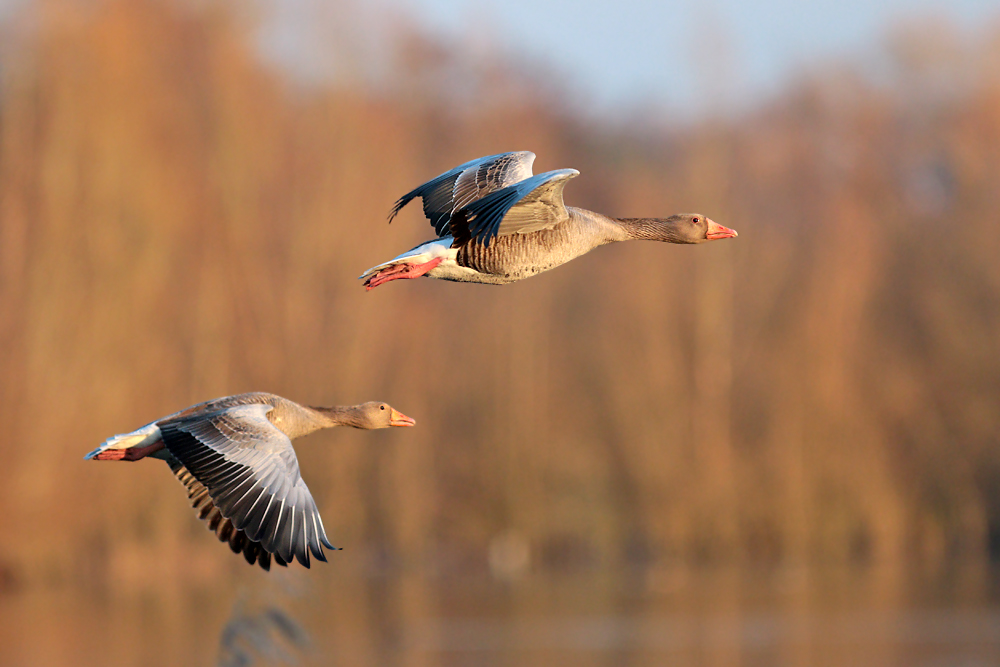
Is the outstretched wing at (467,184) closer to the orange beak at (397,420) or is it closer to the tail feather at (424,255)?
the tail feather at (424,255)

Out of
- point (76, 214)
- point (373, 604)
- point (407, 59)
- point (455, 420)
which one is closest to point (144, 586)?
point (373, 604)

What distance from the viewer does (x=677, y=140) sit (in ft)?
122

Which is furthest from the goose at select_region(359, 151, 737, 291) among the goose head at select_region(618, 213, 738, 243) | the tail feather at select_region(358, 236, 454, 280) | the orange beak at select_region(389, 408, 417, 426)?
the orange beak at select_region(389, 408, 417, 426)

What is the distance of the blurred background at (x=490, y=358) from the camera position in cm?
2481

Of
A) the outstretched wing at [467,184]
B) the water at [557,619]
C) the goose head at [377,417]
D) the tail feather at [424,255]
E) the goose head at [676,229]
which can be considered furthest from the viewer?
the water at [557,619]

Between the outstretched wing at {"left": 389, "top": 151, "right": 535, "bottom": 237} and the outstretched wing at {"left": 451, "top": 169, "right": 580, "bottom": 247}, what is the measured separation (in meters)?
0.32

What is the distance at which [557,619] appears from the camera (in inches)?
1006

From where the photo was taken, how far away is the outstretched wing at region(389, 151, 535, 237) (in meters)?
8.74

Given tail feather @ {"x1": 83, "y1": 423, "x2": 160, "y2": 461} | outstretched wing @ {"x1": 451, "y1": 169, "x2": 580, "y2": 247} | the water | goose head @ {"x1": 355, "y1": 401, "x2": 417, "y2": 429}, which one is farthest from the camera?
the water

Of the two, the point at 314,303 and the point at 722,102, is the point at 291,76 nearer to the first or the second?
the point at 314,303

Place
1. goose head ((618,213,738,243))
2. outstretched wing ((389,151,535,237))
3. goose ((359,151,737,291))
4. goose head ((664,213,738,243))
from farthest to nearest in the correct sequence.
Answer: goose head ((664,213,738,243)) < goose head ((618,213,738,243)) < outstretched wing ((389,151,535,237)) < goose ((359,151,737,291))

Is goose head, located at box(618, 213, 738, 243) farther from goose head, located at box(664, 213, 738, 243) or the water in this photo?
the water

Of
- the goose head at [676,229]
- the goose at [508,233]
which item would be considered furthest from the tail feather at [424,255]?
the goose head at [676,229]

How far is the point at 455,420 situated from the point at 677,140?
34.5 ft
